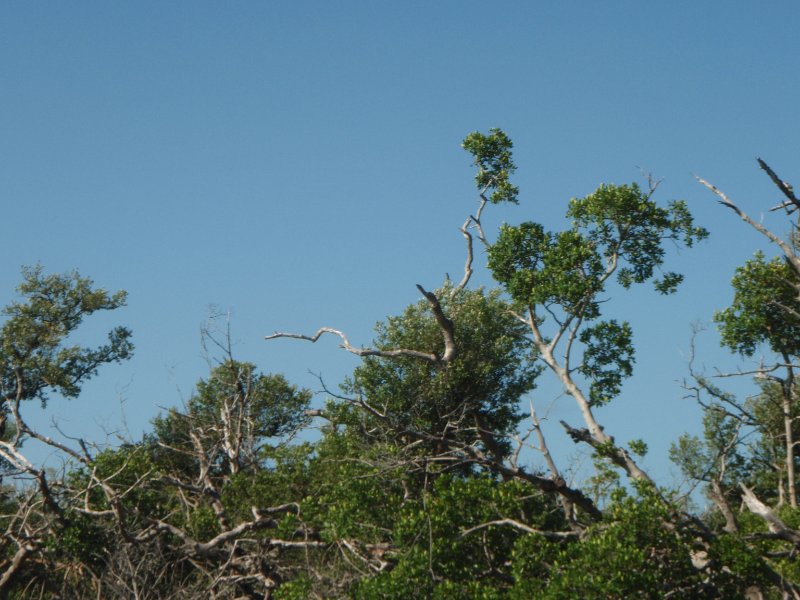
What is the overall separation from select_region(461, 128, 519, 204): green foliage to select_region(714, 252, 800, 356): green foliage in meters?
8.12

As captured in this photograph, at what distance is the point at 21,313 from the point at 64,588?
21.0 meters

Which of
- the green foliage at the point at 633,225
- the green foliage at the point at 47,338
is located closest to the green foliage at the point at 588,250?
the green foliage at the point at 633,225

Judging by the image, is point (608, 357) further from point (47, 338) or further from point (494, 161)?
point (47, 338)

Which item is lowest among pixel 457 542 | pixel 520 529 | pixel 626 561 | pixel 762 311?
pixel 626 561

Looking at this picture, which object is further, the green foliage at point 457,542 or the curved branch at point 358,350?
the curved branch at point 358,350

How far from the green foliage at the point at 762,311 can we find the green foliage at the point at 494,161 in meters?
8.12

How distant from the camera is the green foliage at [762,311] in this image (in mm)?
29172

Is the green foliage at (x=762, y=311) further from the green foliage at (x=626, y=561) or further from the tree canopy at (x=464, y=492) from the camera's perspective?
the green foliage at (x=626, y=561)

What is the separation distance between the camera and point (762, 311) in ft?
96.2

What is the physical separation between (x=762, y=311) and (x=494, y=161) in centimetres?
994

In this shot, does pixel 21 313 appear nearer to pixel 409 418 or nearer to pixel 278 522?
pixel 409 418

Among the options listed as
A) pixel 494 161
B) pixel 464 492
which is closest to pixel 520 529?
pixel 464 492

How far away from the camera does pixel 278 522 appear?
23078 millimetres

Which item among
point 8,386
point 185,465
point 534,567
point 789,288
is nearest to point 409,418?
point 185,465
